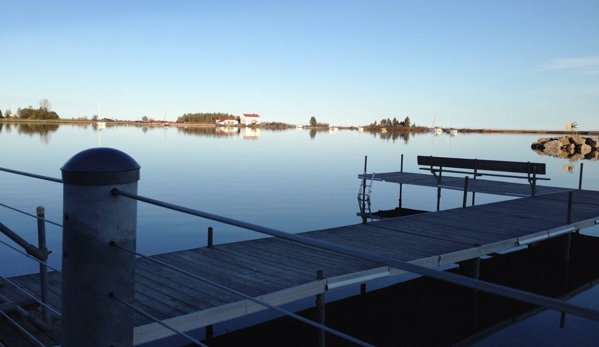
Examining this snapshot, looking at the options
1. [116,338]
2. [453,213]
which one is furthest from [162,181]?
[116,338]

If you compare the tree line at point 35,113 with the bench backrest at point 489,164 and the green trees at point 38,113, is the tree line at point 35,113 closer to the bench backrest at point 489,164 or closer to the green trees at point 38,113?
the green trees at point 38,113

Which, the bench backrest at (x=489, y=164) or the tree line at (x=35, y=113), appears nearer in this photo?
the bench backrest at (x=489, y=164)

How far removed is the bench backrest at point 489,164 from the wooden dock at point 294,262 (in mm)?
3858

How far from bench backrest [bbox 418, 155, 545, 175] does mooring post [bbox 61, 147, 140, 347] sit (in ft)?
58.2

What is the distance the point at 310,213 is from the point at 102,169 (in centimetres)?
1911

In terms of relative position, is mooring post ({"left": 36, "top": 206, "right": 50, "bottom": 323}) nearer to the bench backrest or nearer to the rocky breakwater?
the bench backrest

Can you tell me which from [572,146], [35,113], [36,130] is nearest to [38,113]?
[35,113]

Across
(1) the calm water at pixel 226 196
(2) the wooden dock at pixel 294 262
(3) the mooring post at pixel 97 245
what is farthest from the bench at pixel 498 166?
(3) the mooring post at pixel 97 245

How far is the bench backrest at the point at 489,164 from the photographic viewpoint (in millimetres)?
17855

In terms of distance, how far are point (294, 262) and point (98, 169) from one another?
651 centimetres

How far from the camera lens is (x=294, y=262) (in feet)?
27.6

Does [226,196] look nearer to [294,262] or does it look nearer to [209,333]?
[209,333]

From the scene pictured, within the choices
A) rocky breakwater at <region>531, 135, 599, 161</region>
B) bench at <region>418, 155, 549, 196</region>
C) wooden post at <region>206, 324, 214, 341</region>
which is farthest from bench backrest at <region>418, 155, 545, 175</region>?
rocky breakwater at <region>531, 135, 599, 161</region>

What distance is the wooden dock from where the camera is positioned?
19.9 ft
